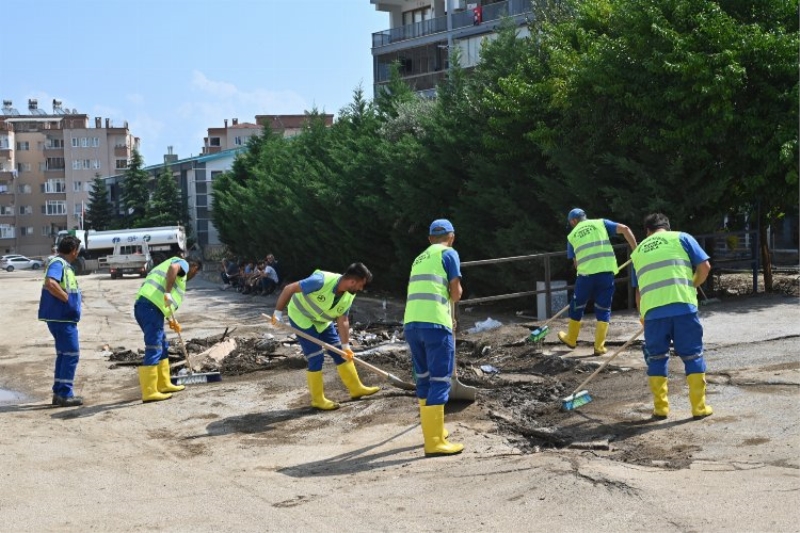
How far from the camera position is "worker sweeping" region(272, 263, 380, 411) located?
9.84 meters

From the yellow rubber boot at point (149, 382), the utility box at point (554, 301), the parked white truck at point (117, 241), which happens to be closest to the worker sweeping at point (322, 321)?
the yellow rubber boot at point (149, 382)

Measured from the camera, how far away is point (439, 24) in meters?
47.2

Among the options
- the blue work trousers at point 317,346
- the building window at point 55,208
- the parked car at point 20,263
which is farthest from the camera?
the building window at point 55,208

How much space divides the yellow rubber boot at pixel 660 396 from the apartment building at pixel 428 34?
3463cm

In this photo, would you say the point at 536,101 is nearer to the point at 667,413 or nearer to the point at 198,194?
the point at 667,413

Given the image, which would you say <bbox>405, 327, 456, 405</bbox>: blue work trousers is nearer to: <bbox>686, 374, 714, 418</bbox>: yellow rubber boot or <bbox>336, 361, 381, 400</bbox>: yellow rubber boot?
<bbox>686, 374, 714, 418</bbox>: yellow rubber boot

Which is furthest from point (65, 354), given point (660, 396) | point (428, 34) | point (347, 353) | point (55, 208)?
point (55, 208)

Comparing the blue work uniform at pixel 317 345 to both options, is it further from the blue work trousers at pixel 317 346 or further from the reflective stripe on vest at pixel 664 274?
the reflective stripe on vest at pixel 664 274

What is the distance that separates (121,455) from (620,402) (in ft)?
15.1

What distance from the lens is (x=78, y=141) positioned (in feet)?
332

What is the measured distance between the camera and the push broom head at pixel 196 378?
1267cm

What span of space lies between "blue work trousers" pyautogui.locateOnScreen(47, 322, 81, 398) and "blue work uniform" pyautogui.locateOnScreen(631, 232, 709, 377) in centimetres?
678

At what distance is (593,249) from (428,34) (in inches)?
1496

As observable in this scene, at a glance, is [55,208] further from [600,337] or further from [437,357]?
[437,357]
